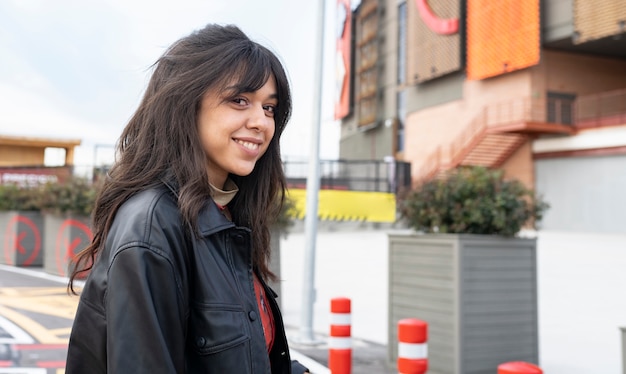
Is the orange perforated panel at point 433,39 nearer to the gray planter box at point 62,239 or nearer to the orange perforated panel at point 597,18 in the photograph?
the orange perforated panel at point 597,18

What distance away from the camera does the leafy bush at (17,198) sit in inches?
624

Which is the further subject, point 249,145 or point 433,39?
point 433,39

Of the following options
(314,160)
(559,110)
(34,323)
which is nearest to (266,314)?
(314,160)

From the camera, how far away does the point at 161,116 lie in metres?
1.81

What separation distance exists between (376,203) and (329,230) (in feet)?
7.64

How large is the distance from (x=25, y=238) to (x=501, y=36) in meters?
21.1

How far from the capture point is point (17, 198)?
1627 centimetres

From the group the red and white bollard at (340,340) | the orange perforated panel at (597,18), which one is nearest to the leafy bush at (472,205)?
the red and white bollard at (340,340)

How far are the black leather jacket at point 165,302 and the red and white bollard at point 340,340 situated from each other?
13.6ft

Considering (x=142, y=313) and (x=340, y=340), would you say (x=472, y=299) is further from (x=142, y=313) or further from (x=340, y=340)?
(x=142, y=313)

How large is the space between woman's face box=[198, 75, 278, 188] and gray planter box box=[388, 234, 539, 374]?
453 cm

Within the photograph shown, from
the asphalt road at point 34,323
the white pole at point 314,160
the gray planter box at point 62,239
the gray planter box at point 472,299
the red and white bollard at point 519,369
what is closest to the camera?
the red and white bollard at point 519,369

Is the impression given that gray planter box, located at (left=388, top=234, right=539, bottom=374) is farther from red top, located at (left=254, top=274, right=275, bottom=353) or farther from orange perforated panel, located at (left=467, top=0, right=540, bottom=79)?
orange perforated panel, located at (left=467, top=0, right=540, bottom=79)

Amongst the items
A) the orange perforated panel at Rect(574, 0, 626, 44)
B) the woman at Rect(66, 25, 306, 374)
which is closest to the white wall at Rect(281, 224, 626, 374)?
the woman at Rect(66, 25, 306, 374)
